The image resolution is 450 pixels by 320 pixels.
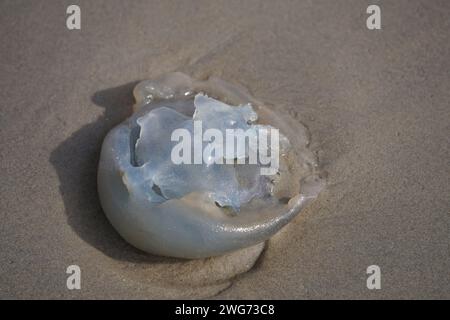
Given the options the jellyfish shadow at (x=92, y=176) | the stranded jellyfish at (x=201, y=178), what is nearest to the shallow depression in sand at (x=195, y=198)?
the stranded jellyfish at (x=201, y=178)

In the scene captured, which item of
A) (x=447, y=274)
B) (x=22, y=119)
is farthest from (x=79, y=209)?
(x=447, y=274)

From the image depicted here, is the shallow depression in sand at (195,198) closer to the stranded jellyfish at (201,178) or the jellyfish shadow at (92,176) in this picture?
the stranded jellyfish at (201,178)

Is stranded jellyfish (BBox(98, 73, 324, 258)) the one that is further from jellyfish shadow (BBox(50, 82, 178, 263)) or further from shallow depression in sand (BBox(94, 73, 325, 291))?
jellyfish shadow (BBox(50, 82, 178, 263))

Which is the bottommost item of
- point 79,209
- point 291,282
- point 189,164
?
point 291,282

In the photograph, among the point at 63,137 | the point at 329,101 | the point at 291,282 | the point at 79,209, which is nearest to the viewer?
the point at 291,282

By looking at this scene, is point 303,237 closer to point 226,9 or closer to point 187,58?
point 187,58

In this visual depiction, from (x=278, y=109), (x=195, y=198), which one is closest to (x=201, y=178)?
→ (x=195, y=198)
